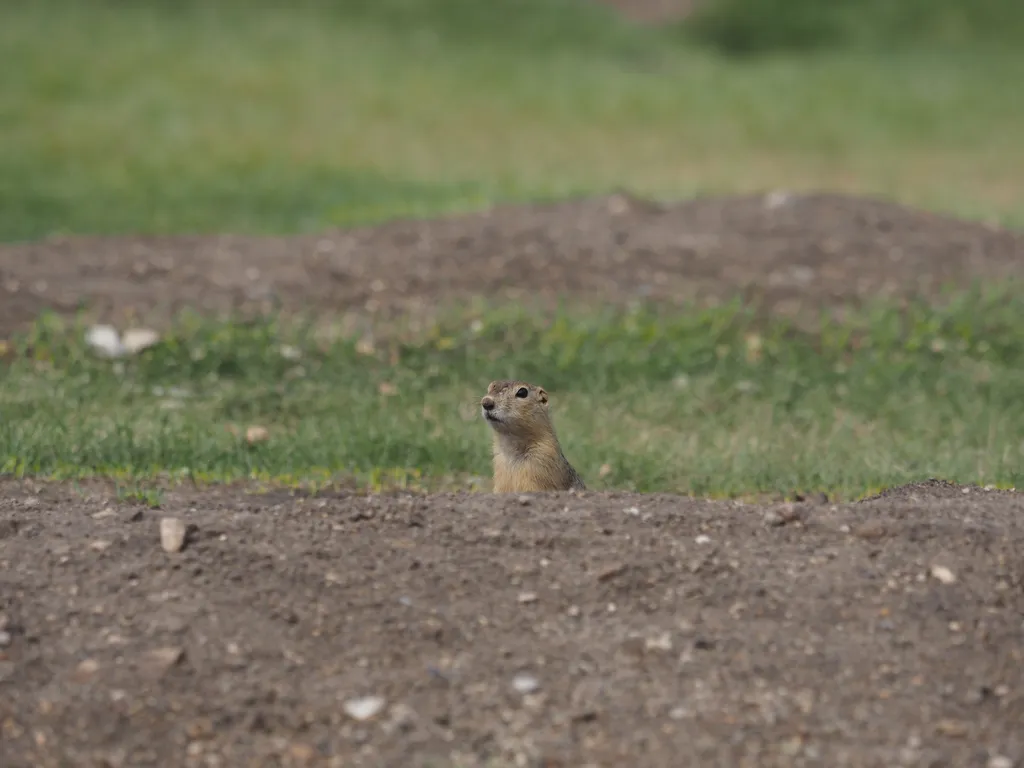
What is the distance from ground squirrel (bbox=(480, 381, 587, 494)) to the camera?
6.44 meters

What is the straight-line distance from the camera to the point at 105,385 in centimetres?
884

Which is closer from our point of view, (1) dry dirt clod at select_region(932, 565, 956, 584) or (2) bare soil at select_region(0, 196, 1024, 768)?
(2) bare soil at select_region(0, 196, 1024, 768)

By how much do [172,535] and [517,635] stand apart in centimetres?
120

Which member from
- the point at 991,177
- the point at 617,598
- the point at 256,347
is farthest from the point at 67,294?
the point at 991,177

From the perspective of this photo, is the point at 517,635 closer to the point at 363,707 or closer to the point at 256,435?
the point at 363,707

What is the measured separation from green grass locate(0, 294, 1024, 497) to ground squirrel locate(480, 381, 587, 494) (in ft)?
3.09

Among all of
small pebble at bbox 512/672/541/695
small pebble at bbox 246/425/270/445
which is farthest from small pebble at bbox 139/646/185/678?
small pebble at bbox 246/425/270/445

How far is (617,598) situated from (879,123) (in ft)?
58.0

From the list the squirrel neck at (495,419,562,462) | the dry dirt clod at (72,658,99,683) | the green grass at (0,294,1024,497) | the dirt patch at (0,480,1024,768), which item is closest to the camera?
the dirt patch at (0,480,1024,768)

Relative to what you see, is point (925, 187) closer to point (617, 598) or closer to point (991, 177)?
point (991, 177)

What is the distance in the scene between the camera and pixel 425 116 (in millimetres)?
20375

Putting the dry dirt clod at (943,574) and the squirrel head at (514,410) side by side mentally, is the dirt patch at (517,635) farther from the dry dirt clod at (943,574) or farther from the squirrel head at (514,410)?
A: the squirrel head at (514,410)

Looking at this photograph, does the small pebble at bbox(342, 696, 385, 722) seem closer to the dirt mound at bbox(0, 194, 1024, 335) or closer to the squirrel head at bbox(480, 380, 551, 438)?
the squirrel head at bbox(480, 380, 551, 438)

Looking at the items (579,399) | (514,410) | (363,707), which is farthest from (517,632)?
(579,399)
